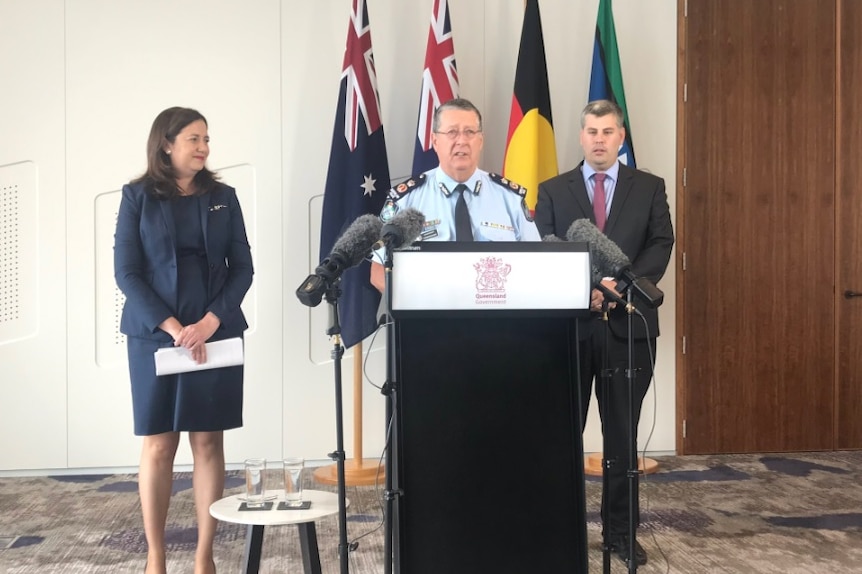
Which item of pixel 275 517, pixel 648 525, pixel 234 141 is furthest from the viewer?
pixel 234 141

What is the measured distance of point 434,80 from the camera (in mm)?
4914

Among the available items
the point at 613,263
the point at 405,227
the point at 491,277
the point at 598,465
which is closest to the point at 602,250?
the point at 613,263

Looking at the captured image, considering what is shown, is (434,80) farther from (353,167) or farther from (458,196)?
(458,196)

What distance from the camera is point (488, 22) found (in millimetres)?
5293

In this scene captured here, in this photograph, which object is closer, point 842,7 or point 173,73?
point 173,73

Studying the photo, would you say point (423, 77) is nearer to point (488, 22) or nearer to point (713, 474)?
point (488, 22)

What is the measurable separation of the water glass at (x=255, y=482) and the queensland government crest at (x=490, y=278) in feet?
2.94

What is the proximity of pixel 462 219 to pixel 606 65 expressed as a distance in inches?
100.0

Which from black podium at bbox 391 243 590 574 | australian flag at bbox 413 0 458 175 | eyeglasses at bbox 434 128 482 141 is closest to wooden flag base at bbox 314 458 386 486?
australian flag at bbox 413 0 458 175

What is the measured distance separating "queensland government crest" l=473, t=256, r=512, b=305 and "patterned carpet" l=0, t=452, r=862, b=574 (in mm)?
614

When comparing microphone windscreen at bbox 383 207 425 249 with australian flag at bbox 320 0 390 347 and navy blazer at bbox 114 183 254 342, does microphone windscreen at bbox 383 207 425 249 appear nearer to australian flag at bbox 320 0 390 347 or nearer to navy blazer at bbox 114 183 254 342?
navy blazer at bbox 114 183 254 342

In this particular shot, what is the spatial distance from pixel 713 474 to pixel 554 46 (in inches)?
102

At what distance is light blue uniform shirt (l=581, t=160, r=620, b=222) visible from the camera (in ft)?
11.8

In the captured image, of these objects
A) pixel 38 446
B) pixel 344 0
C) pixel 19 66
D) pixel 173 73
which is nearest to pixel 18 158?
pixel 19 66
